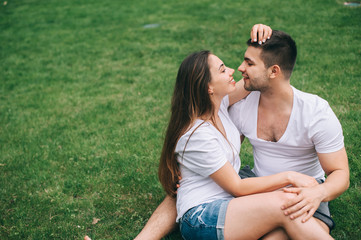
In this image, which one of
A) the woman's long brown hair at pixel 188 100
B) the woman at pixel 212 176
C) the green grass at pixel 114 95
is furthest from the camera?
the green grass at pixel 114 95

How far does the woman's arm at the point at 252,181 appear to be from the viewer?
8.79 ft

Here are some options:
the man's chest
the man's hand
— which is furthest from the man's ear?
the man's hand

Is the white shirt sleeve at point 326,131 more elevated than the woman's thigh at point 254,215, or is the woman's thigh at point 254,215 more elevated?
the white shirt sleeve at point 326,131

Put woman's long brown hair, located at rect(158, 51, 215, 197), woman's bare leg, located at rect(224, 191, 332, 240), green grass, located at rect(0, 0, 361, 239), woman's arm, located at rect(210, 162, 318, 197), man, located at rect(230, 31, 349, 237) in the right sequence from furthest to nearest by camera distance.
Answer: green grass, located at rect(0, 0, 361, 239), woman's long brown hair, located at rect(158, 51, 215, 197), man, located at rect(230, 31, 349, 237), woman's arm, located at rect(210, 162, 318, 197), woman's bare leg, located at rect(224, 191, 332, 240)

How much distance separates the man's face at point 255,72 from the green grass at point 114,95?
62.5 inches

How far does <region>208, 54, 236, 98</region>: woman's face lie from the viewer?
301cm

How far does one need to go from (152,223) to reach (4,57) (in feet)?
27.5

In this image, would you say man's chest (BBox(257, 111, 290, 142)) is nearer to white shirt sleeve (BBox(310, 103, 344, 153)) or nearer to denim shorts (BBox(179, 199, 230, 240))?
white shirt sleeve (BBox(310, 103, 344, 153))

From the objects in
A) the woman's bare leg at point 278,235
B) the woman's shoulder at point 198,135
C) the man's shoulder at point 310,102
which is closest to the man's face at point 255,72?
the man's shoulder at point 310,102

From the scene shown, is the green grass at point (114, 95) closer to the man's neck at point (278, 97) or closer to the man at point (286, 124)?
the man at point (286, 124)

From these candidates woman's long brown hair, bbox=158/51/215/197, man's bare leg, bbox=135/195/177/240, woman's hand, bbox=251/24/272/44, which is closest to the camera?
woman's long brown hair, bbox=158/51/215/197

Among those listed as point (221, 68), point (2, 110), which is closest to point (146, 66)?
point (2, 110)

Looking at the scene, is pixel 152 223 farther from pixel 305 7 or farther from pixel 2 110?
pixel 305 7

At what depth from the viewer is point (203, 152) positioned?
2742 millimetres
